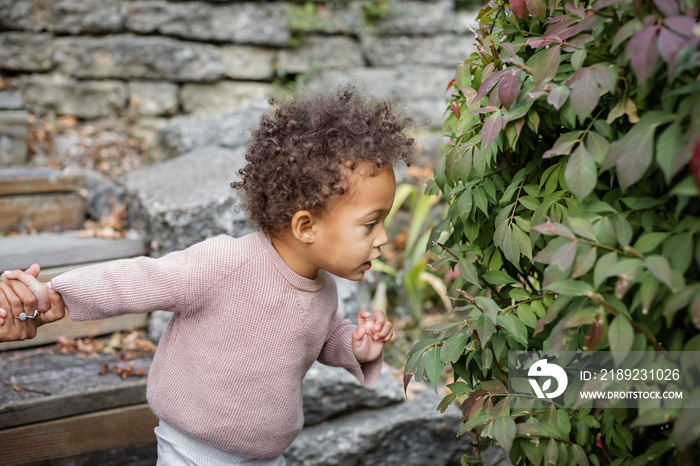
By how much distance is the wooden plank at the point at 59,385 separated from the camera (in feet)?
6.81

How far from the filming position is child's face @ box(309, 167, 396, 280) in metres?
1.52

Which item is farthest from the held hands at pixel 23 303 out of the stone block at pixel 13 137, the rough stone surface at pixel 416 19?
the rough stone surface at pixel 416 19

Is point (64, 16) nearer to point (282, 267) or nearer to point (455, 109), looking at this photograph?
point (282, 267)

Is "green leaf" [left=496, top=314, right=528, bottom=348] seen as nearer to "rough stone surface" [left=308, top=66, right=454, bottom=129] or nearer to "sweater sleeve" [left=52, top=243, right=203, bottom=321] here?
"sweater sleeve" [left=52, top=243, right=203, bottom=321]

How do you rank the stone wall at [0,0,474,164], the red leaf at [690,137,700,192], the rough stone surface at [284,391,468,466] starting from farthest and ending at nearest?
the stone wall at [0,0,474,164]
the rough stone surface at [284,391,468,466]
the red leaf at [690,137,700,192]

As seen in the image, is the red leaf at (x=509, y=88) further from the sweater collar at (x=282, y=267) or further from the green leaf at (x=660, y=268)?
the sweater collar at (x=282, y=267)

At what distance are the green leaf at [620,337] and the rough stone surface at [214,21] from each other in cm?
402

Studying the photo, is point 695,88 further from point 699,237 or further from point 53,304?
point 53,304

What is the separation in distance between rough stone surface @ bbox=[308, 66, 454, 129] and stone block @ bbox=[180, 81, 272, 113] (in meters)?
0.47

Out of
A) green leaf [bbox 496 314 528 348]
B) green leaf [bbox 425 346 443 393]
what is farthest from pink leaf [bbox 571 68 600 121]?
green leaf [bbox 425 346 443 393]

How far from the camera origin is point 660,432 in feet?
4.36

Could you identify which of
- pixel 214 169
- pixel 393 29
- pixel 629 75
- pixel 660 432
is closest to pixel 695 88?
pixel 629 75

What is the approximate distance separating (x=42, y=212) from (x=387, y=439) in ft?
7.06

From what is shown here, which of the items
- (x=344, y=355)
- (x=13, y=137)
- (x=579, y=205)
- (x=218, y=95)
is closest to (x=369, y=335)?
(x=344, y=355)
